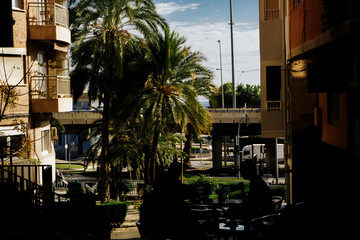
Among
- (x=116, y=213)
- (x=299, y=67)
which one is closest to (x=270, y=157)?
(x=116, y=213)

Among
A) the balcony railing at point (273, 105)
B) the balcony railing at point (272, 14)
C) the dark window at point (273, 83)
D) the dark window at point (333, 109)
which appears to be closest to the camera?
the dark window at point (333, 109)

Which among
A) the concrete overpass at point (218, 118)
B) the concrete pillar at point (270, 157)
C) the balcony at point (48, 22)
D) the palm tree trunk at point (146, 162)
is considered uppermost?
the balcony at point (48, 22)

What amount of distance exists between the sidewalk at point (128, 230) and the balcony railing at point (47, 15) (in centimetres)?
1031

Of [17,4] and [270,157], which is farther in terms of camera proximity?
[270,157]

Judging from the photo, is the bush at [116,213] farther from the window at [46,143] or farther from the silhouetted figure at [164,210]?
the silhouetted figure at [164,210]

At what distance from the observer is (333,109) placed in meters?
11.9

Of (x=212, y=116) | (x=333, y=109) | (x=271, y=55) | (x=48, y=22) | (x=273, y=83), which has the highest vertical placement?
(x=48, y=22)

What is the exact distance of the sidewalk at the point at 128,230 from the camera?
58.9ft

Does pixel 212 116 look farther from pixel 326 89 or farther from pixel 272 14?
pixel 326 89

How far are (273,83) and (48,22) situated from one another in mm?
11331

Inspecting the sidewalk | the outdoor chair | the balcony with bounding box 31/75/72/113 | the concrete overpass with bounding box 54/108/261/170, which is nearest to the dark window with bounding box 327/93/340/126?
the outdoor chair

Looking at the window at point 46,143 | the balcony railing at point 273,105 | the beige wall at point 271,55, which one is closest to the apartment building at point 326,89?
the beige wall at point 271,55

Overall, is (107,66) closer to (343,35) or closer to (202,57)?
(202,57)

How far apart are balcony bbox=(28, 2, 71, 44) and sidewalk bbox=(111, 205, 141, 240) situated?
9457 millimetres
